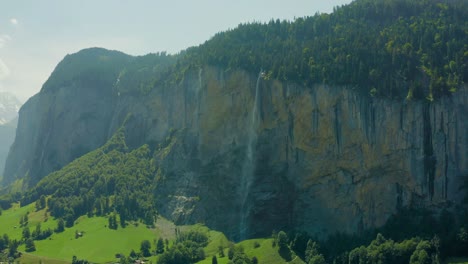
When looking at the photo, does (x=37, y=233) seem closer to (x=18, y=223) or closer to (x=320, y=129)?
(x=18, y=223)

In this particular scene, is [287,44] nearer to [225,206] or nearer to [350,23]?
[350,23]

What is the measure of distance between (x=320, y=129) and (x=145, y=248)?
57054 millimetres

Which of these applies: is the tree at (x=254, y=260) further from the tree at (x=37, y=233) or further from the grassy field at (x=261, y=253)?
the tree at (x=37, y=233)

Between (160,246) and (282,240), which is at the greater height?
(282,240)

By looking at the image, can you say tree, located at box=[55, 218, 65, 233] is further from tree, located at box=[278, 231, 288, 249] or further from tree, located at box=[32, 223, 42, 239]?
tree, located at box=[278, 231, 288, 249]

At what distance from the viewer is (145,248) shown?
15000cm

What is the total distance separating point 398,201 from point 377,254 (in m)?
16.4

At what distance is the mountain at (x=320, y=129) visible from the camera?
4830 inches

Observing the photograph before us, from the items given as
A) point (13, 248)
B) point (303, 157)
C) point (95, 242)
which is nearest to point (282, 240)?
point (303, 157)

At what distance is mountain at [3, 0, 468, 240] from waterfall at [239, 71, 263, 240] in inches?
13.7

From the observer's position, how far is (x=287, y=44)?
170 meters

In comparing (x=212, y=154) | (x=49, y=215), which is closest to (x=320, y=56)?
(x=212, y=154)

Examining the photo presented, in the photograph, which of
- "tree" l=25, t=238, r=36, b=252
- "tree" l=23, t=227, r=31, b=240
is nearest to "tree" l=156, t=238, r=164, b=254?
"tree" l=25, t=238, r=36, b=252

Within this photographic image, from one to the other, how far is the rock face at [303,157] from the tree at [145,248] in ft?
41.1
